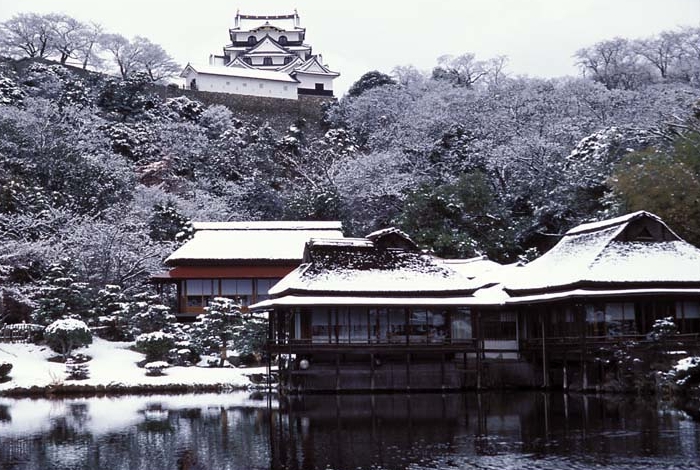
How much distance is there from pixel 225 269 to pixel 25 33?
41.8 meters

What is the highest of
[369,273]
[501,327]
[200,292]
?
[369,273]

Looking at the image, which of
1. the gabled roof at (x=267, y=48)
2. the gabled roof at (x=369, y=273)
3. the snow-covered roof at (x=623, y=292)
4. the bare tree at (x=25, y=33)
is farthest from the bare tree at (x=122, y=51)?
the snow-covered roof at (x=623, y=292)

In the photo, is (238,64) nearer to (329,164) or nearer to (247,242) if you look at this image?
(329,164)

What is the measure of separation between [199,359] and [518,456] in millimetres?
22089

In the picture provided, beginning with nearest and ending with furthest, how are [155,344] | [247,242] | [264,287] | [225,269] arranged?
1. [155,344]
2. [225,269]
3. [264,287]
4. [247,242]

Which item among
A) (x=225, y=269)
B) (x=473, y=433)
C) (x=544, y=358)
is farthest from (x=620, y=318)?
(x=225, y=269)

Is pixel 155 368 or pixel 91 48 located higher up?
pixel 91 48

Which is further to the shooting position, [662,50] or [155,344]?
[662,50]

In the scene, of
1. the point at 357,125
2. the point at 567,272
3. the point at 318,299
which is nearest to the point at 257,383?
the point at 318,299

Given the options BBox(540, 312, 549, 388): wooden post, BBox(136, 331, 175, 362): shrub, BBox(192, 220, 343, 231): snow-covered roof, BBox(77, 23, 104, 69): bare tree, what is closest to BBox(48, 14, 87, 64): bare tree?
BBox(77, 23, 104, 69): bare tree

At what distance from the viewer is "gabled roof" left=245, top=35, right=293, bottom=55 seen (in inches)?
3812

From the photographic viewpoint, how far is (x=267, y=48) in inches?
3829

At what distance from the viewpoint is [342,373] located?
3325cm

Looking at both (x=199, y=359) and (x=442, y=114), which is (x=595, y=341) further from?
(x=442, y=114)
